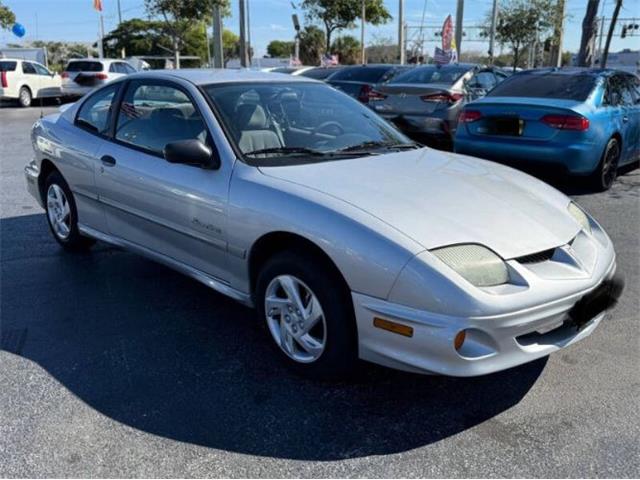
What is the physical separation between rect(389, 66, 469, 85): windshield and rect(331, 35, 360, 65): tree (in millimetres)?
41044

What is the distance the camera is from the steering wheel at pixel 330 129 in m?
3.81

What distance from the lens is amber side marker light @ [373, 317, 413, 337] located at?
2559 millimetres

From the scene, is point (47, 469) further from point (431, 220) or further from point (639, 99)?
point (639, 99)

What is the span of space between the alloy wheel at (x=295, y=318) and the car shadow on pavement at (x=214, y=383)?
0.53 ft

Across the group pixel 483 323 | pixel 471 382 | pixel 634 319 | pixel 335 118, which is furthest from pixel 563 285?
pixel 335 118

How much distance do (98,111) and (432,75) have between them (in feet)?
23.0

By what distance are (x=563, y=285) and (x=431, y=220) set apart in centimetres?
65

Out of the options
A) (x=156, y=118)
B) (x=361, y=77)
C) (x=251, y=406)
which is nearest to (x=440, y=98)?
(x=361, y=77)

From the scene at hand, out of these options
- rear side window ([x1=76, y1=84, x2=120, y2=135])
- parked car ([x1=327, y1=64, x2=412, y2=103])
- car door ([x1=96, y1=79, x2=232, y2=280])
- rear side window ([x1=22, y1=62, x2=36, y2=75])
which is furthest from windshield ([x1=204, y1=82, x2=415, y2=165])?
rear side window ([x1=22, y1=62, x2=36, y2=75])

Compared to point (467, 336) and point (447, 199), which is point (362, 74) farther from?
point (467, 336)

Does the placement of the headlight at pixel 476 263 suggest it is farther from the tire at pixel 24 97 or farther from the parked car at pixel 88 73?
the tire at pixel 24 97

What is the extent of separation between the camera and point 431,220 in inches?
109

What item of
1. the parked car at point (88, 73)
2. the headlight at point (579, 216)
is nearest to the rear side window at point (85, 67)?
the parked car at point (88, 73)

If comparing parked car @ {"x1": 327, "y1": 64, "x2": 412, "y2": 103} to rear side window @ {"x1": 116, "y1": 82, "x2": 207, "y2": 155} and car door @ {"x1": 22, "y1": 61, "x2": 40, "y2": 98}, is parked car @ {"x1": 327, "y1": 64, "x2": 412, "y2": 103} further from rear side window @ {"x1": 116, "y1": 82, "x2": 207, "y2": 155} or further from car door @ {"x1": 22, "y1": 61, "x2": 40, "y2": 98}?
car door @ {"x1": 22, "y1": 61, "x2": 40, "y2": 98}
